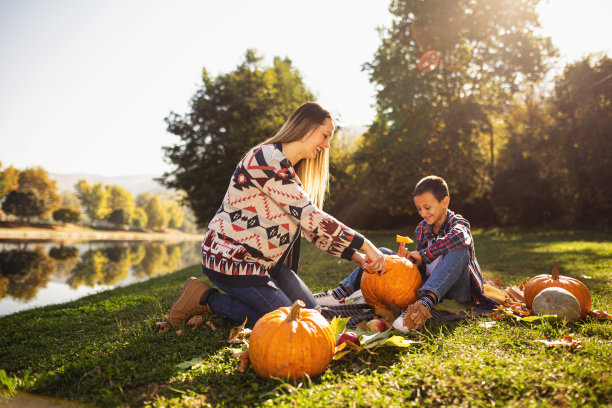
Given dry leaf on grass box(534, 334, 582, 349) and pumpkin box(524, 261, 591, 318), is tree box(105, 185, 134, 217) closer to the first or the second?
pumpkin box(524, 261, 591, 318)

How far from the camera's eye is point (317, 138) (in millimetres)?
3359

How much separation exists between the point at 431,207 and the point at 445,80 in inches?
691

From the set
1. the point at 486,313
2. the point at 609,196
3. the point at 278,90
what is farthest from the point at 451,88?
the point at 486,313

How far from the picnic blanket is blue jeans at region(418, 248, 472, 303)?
11 centimetres

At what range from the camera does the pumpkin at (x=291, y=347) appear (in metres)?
2.26

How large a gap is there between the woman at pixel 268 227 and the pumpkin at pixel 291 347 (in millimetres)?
671

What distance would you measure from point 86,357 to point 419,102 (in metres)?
18.6

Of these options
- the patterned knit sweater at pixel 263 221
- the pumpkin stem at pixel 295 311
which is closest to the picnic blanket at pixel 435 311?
the patterned knit sweater at pixel 263 221

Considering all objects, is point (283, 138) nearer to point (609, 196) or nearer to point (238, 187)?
point (238, 187)

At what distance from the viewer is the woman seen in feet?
9.80

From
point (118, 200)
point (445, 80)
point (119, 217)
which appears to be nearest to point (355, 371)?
point (445, 80)

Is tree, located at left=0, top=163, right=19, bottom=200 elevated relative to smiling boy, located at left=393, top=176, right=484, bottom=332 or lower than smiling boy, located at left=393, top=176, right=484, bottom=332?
elevated

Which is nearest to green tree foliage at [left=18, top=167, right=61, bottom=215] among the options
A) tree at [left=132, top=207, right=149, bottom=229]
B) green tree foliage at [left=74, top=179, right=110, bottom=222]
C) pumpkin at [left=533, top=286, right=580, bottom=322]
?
green tree foliage at [left=74, top=179, right=110, bottom=222]

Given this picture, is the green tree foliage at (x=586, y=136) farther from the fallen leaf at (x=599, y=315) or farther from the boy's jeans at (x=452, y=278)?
the boy's jeans at (x=452, y=278)
